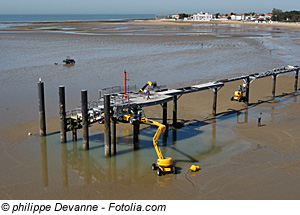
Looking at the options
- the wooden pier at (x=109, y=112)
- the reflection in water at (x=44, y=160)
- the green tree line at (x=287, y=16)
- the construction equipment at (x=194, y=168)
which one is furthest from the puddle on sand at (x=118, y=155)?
the green tree line at (x=287, y=16)

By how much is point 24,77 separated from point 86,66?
9.68m

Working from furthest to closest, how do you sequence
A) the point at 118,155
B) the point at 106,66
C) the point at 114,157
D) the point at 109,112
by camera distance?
the point at 106,66
the point at 118,155
the point at 114,157
the point at 109,112

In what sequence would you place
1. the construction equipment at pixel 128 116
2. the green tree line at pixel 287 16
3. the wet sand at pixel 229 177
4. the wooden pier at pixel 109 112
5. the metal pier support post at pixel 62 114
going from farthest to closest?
the green tree line at pixel 287 16
the metal pier support post at pixel 62 114
the construction equipment at pixel 128 116
the wooden pier at pixel 109 112
the wet sand at pixel 229 177

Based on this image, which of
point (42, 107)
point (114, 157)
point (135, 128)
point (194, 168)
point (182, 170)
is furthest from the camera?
point (42, 107)

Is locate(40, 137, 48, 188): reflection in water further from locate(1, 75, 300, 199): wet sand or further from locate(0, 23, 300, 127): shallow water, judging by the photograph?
locate(0, 23, 300, 127): shallow water

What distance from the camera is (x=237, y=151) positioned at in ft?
70.6

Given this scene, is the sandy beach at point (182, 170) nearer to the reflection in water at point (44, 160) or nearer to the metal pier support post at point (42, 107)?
the reflection in water at point (44, 160)

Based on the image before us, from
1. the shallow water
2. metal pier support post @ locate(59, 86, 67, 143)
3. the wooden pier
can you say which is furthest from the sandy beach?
the shallow water

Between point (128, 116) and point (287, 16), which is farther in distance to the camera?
point (287, 16)

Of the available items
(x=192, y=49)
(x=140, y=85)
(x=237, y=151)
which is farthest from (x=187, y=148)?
(x=192, y=49)

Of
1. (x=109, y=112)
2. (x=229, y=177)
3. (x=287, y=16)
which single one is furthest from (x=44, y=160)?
(x=287, y=16)

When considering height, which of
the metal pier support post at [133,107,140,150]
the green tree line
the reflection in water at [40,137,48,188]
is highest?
the green tree line

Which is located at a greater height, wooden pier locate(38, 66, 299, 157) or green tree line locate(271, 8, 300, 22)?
green tree line locate(271, 8, 300, 22)

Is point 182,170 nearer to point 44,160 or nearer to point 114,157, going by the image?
point 114,157
